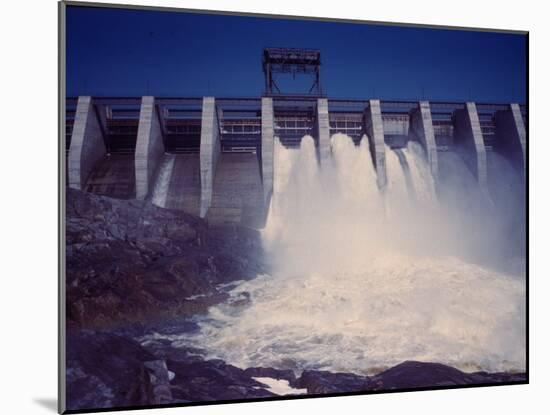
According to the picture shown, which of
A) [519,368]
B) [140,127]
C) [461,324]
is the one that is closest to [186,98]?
[140,127]

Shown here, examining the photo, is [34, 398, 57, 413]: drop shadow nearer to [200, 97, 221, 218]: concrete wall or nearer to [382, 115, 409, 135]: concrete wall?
[200, 97, 221, 218]: concrete wall

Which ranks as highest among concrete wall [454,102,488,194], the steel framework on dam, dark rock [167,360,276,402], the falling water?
the steel framework on dam

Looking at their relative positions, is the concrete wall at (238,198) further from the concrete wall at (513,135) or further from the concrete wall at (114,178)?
the concrete wall at (513,135)

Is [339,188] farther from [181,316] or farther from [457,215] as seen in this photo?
[181,316]

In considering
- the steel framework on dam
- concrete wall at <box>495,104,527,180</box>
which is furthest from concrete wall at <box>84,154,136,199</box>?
concrete wall at <box>495,104,527,180</box>

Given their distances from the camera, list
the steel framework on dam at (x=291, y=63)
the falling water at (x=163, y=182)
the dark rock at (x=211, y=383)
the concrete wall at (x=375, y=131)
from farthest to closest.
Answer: the concrete wall at (x=375, y=131), the steel framework on dam at (x=291, y=63), the falling water at (x=163, y=182), the dark rock at (x=211, y=383)

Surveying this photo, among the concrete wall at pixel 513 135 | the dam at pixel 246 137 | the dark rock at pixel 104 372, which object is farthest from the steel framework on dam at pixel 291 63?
the dark rock at pixel 104 372

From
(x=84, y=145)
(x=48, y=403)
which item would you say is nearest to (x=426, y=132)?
(x=84, y=145)
